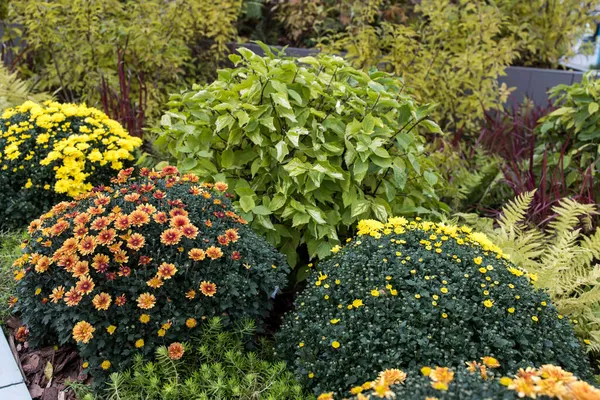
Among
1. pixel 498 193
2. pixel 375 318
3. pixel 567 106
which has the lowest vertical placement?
pixel 498 193

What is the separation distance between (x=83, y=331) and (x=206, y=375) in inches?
19.5

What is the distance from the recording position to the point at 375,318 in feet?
6.70

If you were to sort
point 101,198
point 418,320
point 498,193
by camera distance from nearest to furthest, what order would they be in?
point 418,320 → point 101,198 → point 498,193

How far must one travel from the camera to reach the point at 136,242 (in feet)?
7.12

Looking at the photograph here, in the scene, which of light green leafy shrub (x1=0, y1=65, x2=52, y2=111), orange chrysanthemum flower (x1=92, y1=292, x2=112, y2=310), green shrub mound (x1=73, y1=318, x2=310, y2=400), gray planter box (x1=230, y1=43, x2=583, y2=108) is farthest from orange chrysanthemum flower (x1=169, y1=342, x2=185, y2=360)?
gray planter box (x1=230, y1=43, x2=583, y2=108)

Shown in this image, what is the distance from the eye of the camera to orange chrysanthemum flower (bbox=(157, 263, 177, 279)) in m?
2.12

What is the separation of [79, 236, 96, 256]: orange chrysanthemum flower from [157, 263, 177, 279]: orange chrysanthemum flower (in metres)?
0.28

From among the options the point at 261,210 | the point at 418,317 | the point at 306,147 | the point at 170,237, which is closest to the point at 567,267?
the point at 418,317

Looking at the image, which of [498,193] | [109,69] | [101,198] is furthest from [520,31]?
[101,198]

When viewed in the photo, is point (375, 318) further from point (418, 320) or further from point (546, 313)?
point (546, 313)

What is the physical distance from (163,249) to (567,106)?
3130 mm

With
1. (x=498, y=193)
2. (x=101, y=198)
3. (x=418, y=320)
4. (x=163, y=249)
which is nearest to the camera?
(x=418, y=320)

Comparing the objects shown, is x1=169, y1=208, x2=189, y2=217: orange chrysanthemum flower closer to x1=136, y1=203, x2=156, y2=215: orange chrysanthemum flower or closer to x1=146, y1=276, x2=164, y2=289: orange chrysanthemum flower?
x1=136, y1=203, x2=156, y2=215: orange chrysanthemum flower

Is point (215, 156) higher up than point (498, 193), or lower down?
higher up
